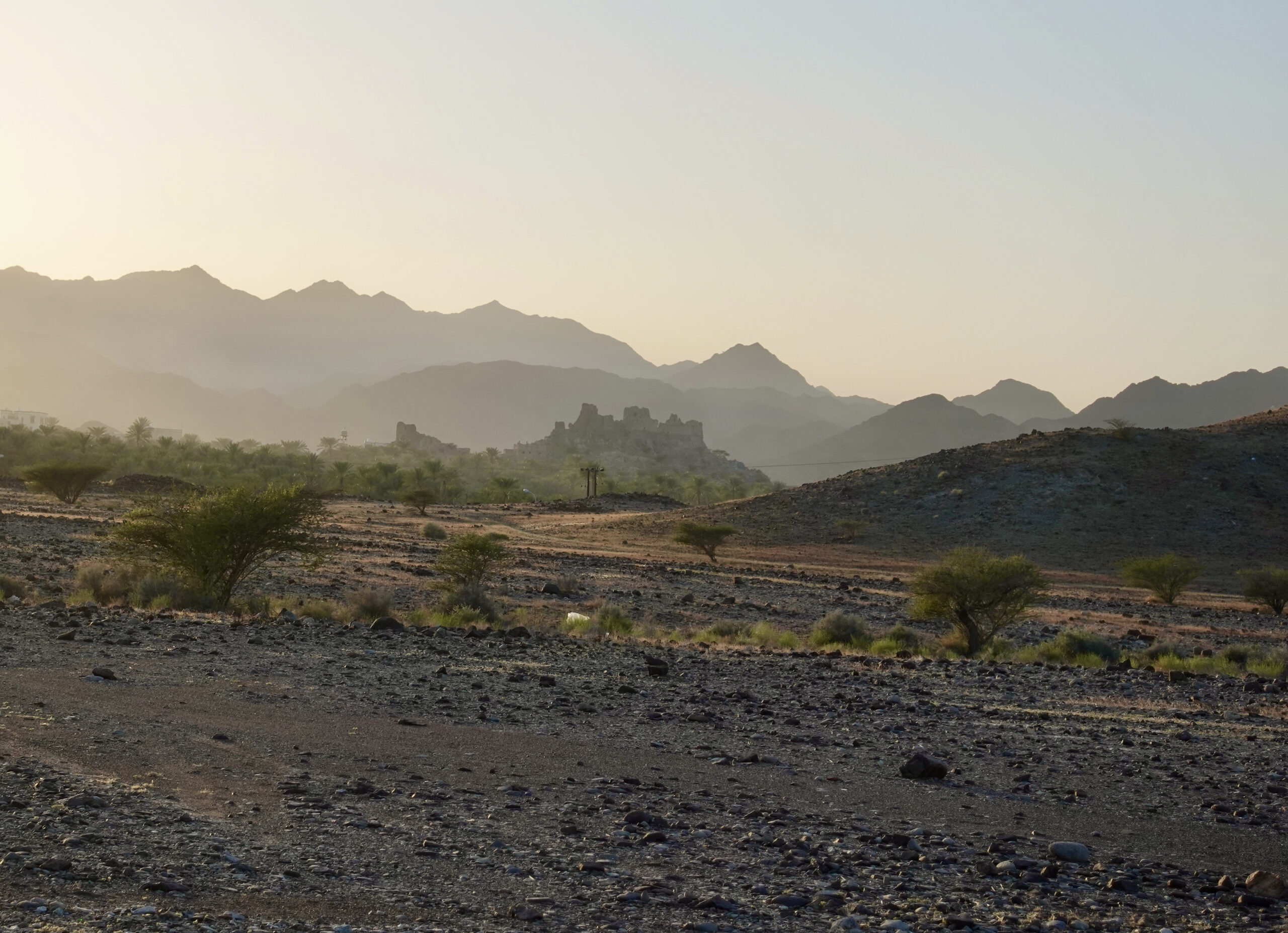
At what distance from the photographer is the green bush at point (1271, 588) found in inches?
1287

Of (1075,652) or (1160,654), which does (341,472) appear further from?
(1160,654)

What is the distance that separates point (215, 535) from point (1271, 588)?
30.6 meters

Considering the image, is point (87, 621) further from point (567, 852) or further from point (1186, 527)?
point (1186, 527)

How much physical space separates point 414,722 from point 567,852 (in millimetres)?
3888

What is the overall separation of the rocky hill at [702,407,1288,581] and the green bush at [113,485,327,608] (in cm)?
3645

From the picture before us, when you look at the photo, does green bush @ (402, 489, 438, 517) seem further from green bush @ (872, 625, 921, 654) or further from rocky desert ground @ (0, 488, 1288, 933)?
rocky desert ground @ (0, 488, 1288, 933)

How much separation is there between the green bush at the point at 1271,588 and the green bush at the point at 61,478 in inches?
1954

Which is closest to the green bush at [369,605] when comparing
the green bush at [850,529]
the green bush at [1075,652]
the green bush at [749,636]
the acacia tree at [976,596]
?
the green bush at [749,636]

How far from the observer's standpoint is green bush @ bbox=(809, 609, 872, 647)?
19.5 m

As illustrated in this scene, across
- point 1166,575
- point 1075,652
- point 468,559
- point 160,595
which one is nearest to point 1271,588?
point 1166,575

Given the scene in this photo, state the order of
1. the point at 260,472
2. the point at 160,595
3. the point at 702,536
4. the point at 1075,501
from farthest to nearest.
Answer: the point at 260,472, the point at 1075,501, the point at 702,536, the point at 160,595

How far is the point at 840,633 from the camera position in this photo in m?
20.2

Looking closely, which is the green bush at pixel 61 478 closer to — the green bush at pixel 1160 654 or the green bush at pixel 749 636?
the green bush at pixel 749 636

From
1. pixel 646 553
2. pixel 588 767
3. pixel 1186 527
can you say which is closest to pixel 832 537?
pixel 646 553
